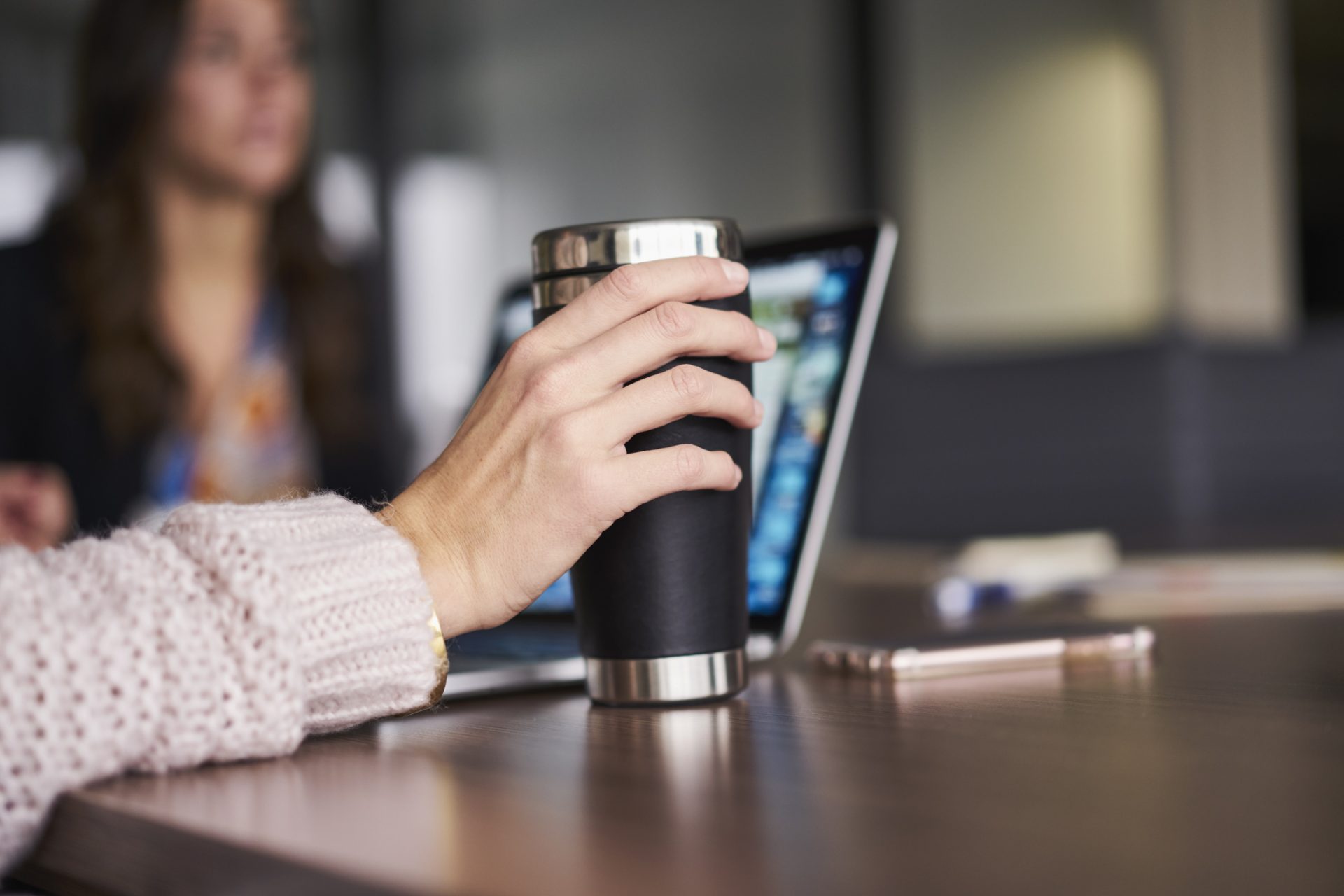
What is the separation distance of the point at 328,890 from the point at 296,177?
78.6 inches

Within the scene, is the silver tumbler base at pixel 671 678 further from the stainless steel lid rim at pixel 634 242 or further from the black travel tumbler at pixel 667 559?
the stainless steel lid rim at pixel 634 242

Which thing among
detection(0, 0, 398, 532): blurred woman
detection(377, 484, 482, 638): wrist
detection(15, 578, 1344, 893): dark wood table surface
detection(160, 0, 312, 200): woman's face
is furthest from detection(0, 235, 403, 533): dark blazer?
detection(15, 578, 1344, 893): dark wood table surface

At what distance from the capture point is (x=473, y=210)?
15.0 ft

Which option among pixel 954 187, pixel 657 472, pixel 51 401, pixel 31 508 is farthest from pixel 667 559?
pixel 954 187

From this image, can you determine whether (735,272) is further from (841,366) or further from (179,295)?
(179,295)

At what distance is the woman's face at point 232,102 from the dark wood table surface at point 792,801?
1.52 m

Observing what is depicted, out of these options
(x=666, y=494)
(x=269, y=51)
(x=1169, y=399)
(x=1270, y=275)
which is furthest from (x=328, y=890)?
(x=1270, y=275)

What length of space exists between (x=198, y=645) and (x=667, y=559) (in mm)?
180

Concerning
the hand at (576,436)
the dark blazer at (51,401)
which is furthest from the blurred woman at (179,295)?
the hand at (576,436)

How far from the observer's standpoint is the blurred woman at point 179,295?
1.79 metres

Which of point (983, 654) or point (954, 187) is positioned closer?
point (983, 654)

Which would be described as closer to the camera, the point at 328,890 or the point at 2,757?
the point at 328,890

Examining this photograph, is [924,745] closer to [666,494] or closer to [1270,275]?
[666,494]

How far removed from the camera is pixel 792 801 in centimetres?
35
